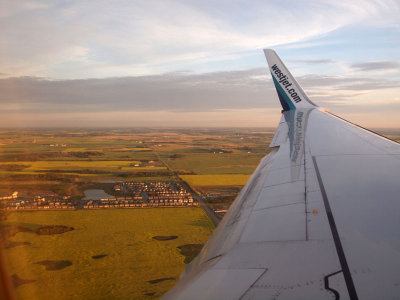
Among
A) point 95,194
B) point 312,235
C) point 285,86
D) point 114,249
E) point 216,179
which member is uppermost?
point 285,86

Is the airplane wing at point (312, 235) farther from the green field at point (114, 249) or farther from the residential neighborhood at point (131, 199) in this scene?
the residential neighborhood at point (131, 199)

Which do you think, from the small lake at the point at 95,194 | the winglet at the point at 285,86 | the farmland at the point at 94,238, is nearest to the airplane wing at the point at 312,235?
the farmland at the point at 94,238

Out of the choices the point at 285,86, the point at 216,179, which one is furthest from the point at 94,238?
the point at 216,179

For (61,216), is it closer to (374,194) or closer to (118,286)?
(118,286)

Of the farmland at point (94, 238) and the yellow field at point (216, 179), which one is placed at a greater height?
the farmland at point (94, 238)

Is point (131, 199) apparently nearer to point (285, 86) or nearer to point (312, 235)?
point (285, 86)

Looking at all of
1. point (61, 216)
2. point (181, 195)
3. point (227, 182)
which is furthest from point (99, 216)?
point (227, 182)
